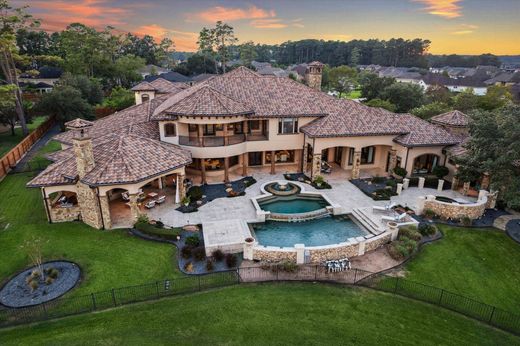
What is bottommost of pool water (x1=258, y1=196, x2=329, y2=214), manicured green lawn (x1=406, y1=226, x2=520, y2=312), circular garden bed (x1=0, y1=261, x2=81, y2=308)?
manicured green lawn (x1=406, y1=226, x2=520, y2=312)

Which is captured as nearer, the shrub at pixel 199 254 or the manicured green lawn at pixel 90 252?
the manicured green lawn at pixel 90 252

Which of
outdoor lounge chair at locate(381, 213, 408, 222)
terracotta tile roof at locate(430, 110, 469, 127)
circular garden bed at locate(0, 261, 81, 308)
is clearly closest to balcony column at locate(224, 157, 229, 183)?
outdoor lounge chair at locate(381, 213, 408, 222)

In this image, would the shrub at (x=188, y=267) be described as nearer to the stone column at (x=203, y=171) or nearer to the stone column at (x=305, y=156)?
the stone column at (x=203, y=171)

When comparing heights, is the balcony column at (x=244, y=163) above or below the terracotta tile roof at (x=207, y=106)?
below

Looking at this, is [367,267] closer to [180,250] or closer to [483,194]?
[180,250]

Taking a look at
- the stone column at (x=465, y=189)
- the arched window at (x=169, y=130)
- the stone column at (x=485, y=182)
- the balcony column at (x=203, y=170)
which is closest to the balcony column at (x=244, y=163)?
the balcony column at (x=203, y=170)

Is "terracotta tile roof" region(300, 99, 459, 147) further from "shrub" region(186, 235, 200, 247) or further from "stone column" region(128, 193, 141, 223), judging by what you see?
"stone column" region(128, 193, 141, 223)

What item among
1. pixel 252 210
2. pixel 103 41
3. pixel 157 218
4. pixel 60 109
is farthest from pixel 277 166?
pixel 103 41
